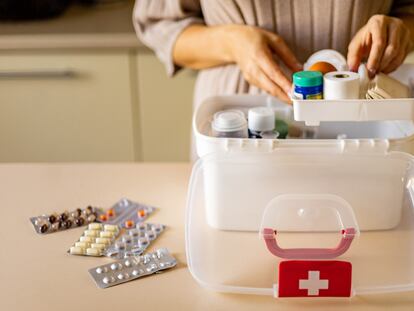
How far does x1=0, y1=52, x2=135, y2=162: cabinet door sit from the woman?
1.64 ft

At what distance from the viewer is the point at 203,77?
49.8 inches

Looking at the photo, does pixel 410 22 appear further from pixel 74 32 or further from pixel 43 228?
pixel 74 32

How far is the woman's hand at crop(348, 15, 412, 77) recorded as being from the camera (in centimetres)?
93

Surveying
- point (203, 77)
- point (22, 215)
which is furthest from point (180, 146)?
point (22, 215)

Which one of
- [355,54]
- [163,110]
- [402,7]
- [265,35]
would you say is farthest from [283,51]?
[163,110]

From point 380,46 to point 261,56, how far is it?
0.16 meters

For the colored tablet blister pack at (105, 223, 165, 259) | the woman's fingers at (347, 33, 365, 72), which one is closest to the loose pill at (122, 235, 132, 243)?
the colored tablet blister pack at (105, 223, 165, 259)

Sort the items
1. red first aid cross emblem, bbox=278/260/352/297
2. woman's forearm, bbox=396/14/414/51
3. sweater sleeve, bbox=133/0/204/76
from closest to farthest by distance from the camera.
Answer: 1. red first aid cross emblem, bbox=278/260/352/297
2. woman's forearm, bbox=396/14/414/51
3. sweater sleeve, bbox=133/0/204/76

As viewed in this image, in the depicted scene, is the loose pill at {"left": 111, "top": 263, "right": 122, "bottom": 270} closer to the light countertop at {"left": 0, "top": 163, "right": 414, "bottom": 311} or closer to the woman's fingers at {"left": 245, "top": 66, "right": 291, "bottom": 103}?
the light countertop at {"left": 0, "top": 163, "right": 414, "bottom": 311}

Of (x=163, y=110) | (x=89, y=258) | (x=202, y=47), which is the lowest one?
(x=163, y=110)

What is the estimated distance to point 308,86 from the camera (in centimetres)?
79

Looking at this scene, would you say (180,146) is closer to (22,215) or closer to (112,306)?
(22,215)

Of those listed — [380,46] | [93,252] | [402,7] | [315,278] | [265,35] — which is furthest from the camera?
[402,7]

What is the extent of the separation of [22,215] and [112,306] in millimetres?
250
